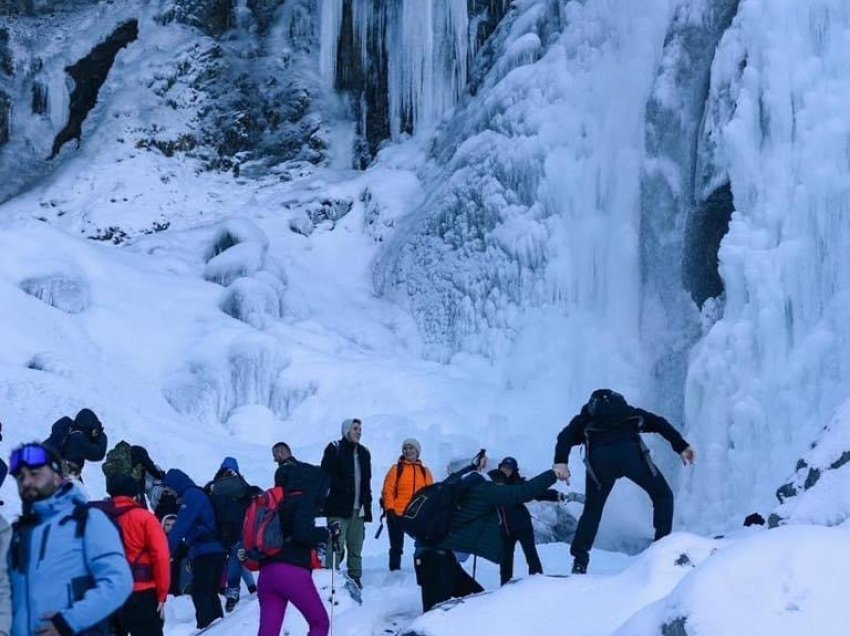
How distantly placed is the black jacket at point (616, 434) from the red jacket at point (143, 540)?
264 centimetres

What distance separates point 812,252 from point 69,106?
23.3 metres

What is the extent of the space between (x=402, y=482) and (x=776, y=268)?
5340 millimetres

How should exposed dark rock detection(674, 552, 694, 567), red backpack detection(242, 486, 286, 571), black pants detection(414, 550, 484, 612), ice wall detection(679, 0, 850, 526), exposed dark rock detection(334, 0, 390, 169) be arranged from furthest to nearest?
1. exposed dark rock detection(334, 0, 390, 169)
2. ice wall detection(679, 0, 850, 526)
3. black pants detection(414, 550, 484, 612)
4. exposed dark rock detection(674, 552, 694, 567)
5. red backpack detection(242, 486, 286, 571)

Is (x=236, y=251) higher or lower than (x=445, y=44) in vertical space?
lower

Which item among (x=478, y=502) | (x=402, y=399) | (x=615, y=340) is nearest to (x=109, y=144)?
(x=402, y=399)

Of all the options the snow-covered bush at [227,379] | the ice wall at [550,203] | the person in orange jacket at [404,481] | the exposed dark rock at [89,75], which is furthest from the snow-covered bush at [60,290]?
the exposed dark rock at [89,75]

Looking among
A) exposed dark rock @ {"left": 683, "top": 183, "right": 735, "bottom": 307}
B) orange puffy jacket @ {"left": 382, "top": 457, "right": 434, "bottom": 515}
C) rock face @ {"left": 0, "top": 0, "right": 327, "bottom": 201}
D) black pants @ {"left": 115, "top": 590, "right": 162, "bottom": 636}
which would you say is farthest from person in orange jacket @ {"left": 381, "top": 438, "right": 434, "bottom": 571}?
rock face @ {"left": 0, "top": 0, "right": 327, "bottom": 201}

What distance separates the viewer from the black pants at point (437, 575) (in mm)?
6246

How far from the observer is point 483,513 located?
6.09 m

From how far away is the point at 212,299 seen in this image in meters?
19.2

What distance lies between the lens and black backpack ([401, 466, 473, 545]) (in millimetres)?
6051

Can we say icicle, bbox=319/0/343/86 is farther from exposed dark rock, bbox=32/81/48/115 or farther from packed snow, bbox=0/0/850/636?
exposed dark rock, bbox=32/81/48/115

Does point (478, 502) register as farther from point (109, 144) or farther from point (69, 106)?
point (69, 106)

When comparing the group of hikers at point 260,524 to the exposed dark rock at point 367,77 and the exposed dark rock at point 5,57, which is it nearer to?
the exposed dark rock at point 367,77
